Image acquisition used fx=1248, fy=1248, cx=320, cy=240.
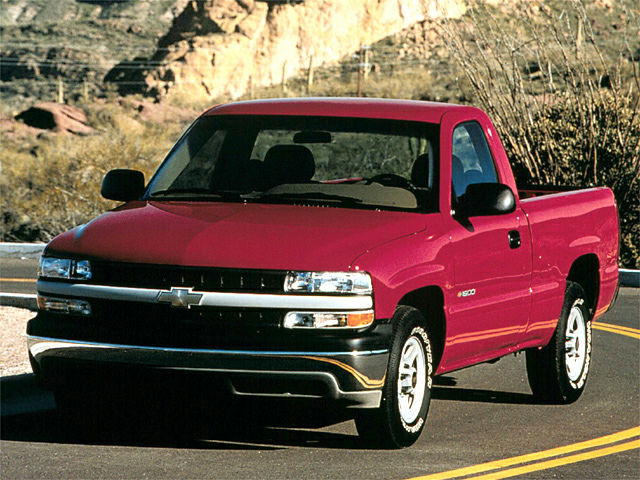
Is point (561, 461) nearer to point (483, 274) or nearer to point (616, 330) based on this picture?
point (483, 274)

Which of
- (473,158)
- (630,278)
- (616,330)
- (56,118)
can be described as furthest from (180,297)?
(56,118)

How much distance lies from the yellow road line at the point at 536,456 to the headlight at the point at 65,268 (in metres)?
2.02

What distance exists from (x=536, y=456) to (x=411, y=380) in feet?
2.73

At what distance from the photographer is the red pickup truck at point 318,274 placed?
20.4 feet

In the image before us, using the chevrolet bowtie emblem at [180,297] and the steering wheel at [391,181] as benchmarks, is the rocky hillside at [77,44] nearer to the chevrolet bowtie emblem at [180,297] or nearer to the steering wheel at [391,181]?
the steering wheel at [391,181]

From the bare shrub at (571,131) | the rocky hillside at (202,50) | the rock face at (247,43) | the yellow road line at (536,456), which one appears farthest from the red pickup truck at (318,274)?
the rock face at (247,43)

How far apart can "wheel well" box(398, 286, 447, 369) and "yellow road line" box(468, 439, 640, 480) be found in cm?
92

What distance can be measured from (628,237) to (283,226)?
1438cm

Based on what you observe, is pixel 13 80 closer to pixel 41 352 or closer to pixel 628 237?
pixel 628 237

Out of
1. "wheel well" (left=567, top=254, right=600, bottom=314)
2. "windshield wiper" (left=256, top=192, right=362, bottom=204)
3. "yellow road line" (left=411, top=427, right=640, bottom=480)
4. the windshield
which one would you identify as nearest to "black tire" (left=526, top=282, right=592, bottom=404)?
"wheel well" (left=567, top=254, right=600, bottom=314)

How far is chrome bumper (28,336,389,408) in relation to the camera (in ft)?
20.3

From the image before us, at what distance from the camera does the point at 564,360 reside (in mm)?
8773

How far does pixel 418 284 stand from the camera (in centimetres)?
674

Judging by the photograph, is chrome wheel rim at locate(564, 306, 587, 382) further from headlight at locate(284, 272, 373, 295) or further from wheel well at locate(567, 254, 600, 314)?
headlight at locate(284, 272, 373, 295)
